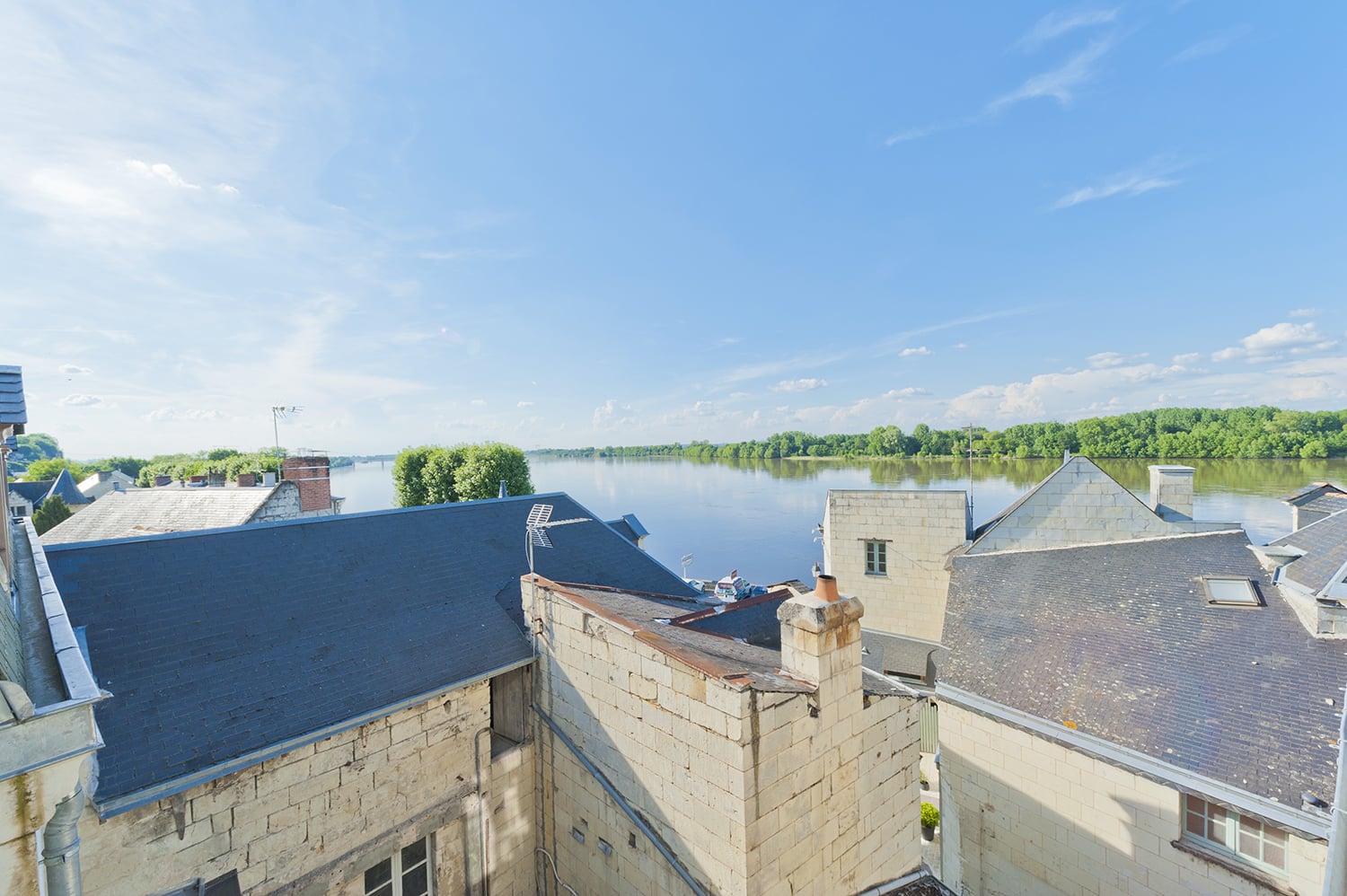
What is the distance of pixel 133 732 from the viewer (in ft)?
15.2

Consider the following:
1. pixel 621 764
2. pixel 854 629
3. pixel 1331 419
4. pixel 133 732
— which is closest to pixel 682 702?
pixel 621 764

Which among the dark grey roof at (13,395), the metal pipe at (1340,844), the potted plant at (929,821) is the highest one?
the dark grey roof at (13,395)

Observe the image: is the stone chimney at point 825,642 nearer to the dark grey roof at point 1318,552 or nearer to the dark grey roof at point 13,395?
the dark grey roof at point 1318,552

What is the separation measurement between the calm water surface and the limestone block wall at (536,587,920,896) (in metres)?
11.1

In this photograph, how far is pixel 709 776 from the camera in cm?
484

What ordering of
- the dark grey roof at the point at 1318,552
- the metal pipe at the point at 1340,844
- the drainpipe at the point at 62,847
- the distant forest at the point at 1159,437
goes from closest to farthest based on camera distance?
the drainpipe at the point at 62,847, the metal pipe at the point at 1340,844, the dark grey roof at the point at 1318,552, the distant forest at the point at 1159,437

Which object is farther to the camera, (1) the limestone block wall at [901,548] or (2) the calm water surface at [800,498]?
(2) the calm water surface at [800,498]

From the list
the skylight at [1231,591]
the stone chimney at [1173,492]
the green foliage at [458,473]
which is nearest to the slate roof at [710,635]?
the skylight at [1231,591]

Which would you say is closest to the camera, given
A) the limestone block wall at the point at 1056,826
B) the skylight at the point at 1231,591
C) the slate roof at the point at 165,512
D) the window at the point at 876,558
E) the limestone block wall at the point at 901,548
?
the limestone block wall at the point at 1056,826

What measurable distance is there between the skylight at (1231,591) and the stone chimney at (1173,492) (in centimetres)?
471

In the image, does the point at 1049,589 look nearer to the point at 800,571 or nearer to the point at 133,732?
the point at 133,732

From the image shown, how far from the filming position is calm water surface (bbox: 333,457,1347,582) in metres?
37.6

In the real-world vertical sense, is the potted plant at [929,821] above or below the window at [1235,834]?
below

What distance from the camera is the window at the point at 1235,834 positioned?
5840mm
